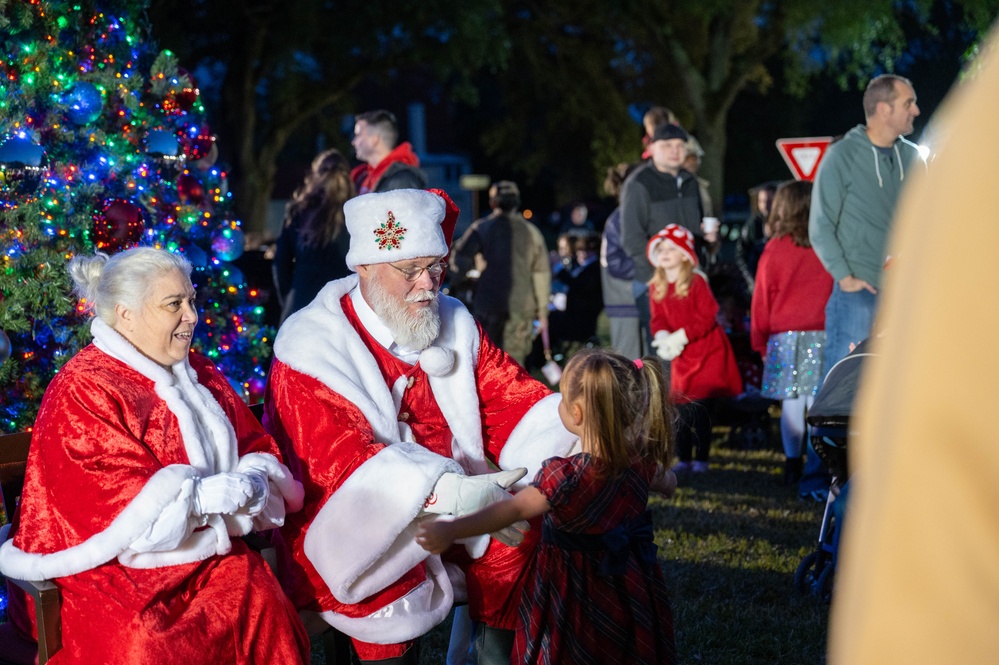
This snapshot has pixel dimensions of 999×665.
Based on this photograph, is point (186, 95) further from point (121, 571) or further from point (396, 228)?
point (121, 571)

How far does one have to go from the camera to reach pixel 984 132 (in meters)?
0.59

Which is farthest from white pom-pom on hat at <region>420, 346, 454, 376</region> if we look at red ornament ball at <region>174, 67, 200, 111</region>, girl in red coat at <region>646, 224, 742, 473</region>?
girl in red coat at <region>646, 224, 742, 473</region>

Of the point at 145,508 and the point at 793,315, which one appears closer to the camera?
the point at 145,508

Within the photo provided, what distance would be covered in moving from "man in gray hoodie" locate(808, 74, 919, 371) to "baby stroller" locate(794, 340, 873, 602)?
4.39 ft

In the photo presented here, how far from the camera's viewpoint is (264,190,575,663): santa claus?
3111 millimetres

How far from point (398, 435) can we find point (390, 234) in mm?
654

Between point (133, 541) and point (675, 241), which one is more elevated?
point (675, 241)

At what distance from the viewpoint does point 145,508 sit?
9.54 feet

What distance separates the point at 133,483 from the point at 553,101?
25094mm

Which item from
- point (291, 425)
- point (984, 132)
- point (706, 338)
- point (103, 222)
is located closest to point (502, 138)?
point (706, 338)

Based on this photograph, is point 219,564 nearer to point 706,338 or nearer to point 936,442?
point 936,442

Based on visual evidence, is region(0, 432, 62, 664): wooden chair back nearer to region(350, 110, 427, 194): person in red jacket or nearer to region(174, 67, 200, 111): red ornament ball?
region(174, 67, 200, 111): red ornament ball

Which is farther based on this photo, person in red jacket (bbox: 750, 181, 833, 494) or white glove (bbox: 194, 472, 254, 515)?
person in red jacket (bbox: 750, 181, 833, 494)

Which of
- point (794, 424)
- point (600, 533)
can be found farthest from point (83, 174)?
point (794, 424)
